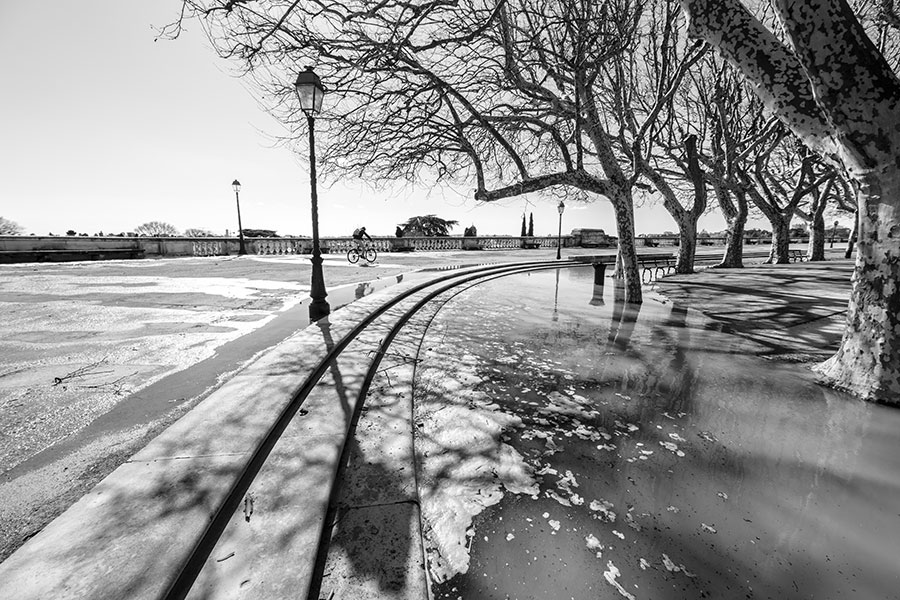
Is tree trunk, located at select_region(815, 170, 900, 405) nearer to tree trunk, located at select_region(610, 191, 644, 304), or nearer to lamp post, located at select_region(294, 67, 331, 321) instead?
tree trunk, located at select_region(610, 191, 644, 304)

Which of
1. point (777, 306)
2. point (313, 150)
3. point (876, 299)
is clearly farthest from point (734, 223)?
point (313, 150)

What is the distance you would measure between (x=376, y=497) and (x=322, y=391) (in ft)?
4.84

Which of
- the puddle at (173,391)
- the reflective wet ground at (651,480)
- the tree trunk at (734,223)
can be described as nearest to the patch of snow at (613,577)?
the reflective wet ground at (651,480)

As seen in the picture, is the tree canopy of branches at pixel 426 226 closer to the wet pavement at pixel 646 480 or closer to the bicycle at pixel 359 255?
the bicycle at pixel 359 255

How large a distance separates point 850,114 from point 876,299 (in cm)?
198

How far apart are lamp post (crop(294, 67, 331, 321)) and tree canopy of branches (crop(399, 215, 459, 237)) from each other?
3667cm

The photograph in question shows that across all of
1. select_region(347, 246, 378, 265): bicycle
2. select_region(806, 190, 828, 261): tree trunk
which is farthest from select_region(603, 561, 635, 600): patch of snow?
select_region(806, 190, 828, 261): tree trunk

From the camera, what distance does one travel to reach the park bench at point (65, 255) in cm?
1537

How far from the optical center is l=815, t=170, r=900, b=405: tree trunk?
3.59 m

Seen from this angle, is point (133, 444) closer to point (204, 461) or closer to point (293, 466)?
point (204, 461)

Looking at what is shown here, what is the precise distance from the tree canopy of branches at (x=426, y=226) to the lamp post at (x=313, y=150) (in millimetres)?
36668

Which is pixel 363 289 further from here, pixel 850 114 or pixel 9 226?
pixel 9 226

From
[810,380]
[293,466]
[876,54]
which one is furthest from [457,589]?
[876,54]

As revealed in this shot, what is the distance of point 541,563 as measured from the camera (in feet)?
5.80
